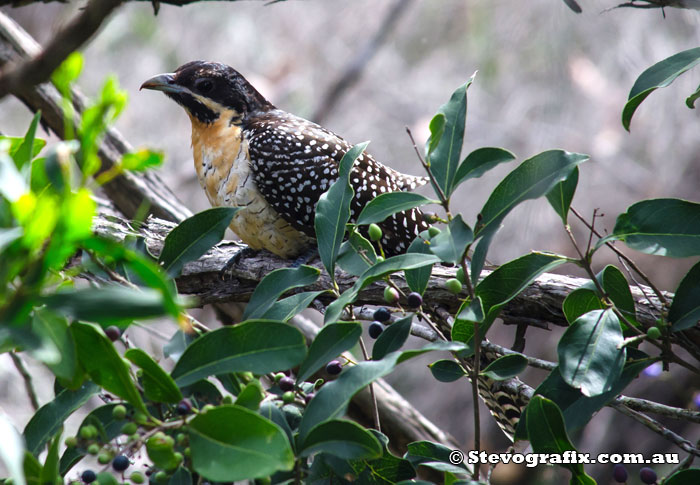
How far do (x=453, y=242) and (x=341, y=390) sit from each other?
1.09ft

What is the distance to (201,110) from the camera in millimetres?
3098

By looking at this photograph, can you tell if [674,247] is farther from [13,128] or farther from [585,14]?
[13,128]

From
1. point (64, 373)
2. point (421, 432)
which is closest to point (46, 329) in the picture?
point (64, 373)

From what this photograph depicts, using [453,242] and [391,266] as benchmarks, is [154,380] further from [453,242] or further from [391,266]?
[453,242]

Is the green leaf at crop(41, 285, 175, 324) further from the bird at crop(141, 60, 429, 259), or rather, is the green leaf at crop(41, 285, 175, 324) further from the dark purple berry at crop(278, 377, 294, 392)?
the bird at crop(141, 60, 429, 259)

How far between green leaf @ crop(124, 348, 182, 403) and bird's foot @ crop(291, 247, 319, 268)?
1.67 meters

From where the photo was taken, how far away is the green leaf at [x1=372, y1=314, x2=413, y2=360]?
1365 mm

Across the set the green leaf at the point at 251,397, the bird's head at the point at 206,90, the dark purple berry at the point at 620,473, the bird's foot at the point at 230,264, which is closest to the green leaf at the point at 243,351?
the green leaf at the point at 251,397

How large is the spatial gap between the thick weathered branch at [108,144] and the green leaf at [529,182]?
89.8 inches

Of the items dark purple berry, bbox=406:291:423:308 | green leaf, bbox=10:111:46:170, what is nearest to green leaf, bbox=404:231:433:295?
dark purple berry, bbox=406:291:423:308

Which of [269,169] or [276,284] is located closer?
[276,284]

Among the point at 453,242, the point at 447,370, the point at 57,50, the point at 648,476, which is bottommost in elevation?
the point at 648,476

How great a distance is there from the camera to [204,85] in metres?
3.09

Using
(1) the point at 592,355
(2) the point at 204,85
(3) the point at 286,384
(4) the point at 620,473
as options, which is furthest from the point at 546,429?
(2) the point at 204,85
